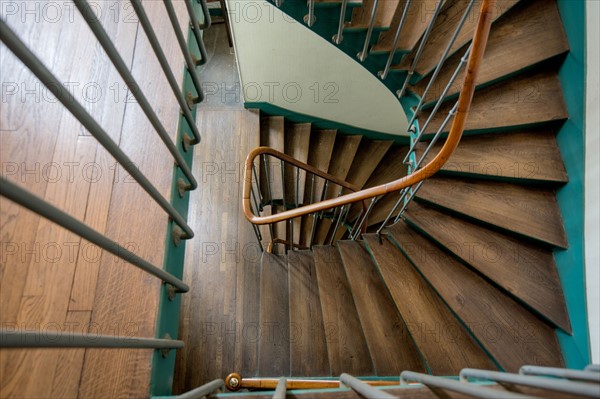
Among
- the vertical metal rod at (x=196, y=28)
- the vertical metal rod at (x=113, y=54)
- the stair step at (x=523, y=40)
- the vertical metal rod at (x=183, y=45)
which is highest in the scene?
the stair step at (x=523, y=40)

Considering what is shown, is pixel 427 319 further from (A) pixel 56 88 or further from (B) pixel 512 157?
(A) pixel 56 88

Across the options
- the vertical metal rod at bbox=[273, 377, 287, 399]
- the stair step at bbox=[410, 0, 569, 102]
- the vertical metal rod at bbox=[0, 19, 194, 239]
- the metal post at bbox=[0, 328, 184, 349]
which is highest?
the stair step at bbox=[410, 0, 569, 102]

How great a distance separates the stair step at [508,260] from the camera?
165cm

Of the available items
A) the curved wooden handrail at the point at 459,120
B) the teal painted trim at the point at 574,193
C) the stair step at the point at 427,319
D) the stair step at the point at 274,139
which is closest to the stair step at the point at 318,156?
the stair step at the point at 274,139

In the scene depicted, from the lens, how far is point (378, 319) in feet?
6.72

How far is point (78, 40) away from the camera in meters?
1.21

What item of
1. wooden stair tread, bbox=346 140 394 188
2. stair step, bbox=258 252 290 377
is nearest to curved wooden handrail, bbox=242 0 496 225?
stair step, bbox=258 252 290 377

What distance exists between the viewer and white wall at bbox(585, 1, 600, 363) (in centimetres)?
148

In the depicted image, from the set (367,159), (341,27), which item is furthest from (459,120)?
(367,159)

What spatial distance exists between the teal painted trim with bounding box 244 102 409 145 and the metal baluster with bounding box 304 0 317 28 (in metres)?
2.05

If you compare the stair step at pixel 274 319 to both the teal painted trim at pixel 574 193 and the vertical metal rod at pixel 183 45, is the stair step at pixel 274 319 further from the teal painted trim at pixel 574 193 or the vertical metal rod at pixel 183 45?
the vertical metal rod at pixel 183 45

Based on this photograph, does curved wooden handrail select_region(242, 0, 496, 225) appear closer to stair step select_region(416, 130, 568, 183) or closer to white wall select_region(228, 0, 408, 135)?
stair step select_region(416, 130, 568, 183)

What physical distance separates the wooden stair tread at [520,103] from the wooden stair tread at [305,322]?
149 cm

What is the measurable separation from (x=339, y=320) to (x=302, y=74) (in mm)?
2552
